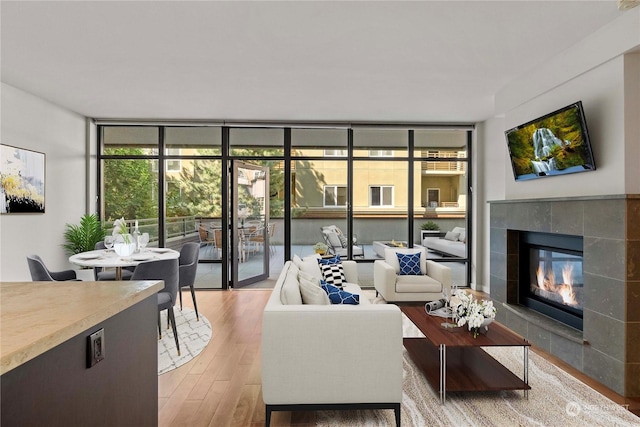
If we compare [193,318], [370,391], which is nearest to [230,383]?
[370,391]

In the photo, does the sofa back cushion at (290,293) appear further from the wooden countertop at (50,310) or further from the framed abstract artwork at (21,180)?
the framed abstract artwork at (21,180)

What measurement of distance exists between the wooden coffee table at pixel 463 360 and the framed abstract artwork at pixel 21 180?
4.64 metres

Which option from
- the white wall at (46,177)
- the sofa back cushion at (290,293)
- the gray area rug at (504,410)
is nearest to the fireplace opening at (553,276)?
the gray area rug at (504,410)

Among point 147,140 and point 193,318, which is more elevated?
point 147,140

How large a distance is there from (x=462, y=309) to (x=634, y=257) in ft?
4.22

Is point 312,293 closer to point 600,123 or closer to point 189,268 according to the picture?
point 189,268

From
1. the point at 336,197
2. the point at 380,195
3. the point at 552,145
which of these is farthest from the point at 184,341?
the point at 552,145

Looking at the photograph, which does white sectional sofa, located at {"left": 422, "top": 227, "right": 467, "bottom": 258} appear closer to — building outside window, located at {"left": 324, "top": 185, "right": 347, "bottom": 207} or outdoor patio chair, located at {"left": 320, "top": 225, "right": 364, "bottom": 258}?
outdoor patio chair, located at {"left": 320, "top": 225, "right": 364, "bottom": 258}

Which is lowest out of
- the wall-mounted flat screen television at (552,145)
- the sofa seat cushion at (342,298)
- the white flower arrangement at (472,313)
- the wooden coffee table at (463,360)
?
the wooden coffee table at (463,360)

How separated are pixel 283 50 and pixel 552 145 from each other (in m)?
2.69

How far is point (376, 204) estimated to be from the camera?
626 cm

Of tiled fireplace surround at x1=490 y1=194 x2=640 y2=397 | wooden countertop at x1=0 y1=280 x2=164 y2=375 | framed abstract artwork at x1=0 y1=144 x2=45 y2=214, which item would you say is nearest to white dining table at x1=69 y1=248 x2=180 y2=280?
framed abstract artwork at x1=0 y1=144 x2=45 y2=214

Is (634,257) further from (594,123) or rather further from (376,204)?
(376,204)

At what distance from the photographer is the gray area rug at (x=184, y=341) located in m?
3.23
